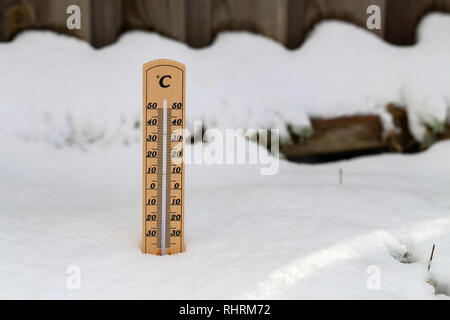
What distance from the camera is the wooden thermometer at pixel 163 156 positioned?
2.96 ft

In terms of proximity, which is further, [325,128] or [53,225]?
[325,128]

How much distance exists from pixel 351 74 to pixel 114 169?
0.92 metres

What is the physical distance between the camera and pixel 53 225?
105cm

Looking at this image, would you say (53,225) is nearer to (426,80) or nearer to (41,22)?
(41,22)

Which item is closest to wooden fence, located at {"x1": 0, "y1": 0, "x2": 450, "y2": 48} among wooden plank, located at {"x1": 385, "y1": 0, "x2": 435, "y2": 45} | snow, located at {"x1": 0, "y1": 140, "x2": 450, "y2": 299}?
wooden plank, located at {"x1": 385, "y1": 0, "x2": 435, "y2": 45}

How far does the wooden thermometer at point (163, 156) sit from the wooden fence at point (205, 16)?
966 mm

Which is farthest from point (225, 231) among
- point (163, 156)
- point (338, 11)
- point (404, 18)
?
point (404, 18)

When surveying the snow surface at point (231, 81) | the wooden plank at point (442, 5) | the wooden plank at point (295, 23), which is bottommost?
the snow surface at point (231, 81)

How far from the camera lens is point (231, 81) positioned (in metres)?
1.70

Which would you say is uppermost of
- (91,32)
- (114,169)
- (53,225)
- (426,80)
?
(91,32)

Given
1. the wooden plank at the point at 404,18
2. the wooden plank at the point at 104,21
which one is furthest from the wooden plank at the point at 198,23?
the wooden plank at the point at 404,18

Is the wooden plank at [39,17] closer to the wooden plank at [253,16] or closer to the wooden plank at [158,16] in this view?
the wooden plank at [158,16]

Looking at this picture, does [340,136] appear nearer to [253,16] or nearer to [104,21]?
[253,16]
